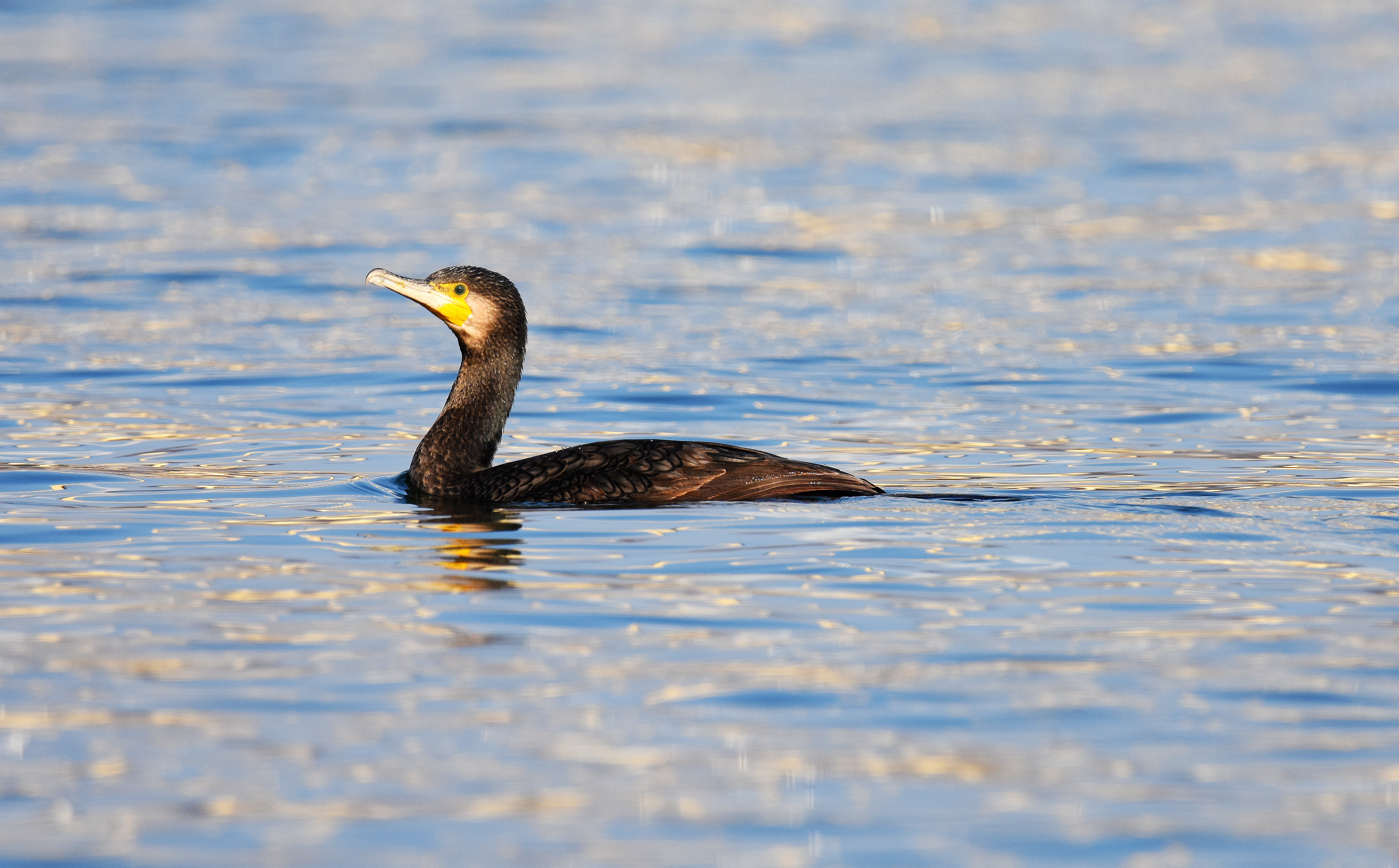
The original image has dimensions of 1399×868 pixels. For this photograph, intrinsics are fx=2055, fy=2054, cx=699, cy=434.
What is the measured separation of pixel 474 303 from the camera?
10422 millimetres

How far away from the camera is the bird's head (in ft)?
33.7

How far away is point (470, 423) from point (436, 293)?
0.67m

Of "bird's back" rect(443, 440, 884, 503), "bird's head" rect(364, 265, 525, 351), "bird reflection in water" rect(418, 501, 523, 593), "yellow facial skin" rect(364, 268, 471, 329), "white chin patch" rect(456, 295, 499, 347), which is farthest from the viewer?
"white chin patch" rect(456, 295, 499, 347)

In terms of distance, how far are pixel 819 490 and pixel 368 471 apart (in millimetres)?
2662

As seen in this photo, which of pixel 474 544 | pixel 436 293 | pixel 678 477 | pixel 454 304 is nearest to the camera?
pixel 474 544

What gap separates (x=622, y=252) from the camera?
19.3m

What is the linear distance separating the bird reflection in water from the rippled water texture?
0.14 feet

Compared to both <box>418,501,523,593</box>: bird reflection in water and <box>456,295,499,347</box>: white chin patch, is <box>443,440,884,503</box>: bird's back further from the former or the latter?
<box>456,295,499,347</box>: white chin patch

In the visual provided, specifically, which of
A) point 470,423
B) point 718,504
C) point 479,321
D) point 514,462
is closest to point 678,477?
point 718,504

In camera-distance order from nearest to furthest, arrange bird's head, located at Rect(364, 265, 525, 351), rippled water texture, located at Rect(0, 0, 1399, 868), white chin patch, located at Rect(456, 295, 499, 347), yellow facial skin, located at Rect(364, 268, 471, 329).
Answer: rippled water texture, located at Rect(0, 0, 1399, 868)
yellow facial skin, located at Rect(364, 268, 471, 329)
bird's head, located at Rect(364, 265, 525, 351)
white chin patch, located at Rect(456, 295, 499, 347)

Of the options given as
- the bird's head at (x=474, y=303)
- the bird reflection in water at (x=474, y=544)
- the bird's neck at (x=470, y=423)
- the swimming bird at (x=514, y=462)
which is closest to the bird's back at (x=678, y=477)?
the swimming bird at (x=514, y=462)

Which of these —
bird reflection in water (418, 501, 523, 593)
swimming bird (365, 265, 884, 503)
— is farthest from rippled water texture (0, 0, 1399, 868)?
swimming bird (365, 265, 884, 503)

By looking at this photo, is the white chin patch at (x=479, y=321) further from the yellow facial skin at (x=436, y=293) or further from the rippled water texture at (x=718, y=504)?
the rippled water texture at (x=718, y=504)

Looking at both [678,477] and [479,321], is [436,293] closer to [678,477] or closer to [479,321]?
[479,321]
